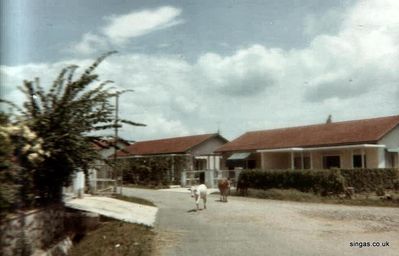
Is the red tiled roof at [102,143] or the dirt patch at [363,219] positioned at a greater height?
the red tiled roof at [102,143]

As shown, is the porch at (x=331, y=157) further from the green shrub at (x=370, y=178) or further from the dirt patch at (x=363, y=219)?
the dirt patch at (x=363, y=219)

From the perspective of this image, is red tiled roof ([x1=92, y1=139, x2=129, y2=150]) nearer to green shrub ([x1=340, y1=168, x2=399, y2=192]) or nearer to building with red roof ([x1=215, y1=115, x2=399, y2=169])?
green shrub ([x1=340, y1=168, x2=399, y2=192])

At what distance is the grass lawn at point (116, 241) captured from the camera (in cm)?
1044

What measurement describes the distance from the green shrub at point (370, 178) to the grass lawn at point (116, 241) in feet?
44.9

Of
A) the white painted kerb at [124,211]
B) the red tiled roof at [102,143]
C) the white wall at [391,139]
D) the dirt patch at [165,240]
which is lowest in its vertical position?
the dirt patch at [165,240]

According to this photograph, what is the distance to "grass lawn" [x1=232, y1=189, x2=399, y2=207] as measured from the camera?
21.0 meters

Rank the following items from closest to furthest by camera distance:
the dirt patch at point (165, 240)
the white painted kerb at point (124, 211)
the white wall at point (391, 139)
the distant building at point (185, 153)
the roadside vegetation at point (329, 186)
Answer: the dirt patch at point (165, 240) → the white painted kerb at point (124, 211) → the roadside vegetation at point (329, 186) → the white wall at point (391, 139) → the distant building at point (185, 153)

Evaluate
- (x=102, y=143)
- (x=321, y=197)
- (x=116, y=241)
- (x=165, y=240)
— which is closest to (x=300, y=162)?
(x=321, y=197)

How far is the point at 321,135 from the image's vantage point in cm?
3441

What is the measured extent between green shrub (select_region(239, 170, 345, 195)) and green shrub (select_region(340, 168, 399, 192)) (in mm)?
796

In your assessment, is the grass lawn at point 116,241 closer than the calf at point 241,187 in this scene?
Yes

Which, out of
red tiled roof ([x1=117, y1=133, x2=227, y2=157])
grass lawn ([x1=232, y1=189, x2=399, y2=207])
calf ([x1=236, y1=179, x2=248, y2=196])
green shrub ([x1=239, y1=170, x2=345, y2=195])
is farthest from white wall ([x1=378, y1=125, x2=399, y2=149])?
red tiled roof ([x1=117, y1=133, x2=227, y2=157])

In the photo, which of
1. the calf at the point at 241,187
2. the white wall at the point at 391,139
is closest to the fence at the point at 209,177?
the calf at the point at 241,187

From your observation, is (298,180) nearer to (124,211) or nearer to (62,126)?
Answer: (124,211)
